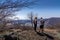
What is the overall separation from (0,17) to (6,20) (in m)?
0.30

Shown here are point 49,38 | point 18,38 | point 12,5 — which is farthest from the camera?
point 49,38

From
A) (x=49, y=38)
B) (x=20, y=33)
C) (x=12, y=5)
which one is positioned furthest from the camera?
(x=49, y=38)

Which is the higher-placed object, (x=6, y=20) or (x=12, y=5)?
(x=12, y=5)

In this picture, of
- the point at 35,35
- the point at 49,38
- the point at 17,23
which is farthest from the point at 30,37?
the point at 17,23

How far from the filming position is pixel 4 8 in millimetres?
8992

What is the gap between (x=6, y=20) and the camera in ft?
29.8

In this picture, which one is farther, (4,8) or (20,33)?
(20,33)

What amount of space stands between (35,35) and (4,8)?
672 centimetres

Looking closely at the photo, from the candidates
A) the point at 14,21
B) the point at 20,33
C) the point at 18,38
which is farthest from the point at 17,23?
the point at 20,33

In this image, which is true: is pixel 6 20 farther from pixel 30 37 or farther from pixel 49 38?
pixel 49 38

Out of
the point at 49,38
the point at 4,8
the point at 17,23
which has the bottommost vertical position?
the point at 49,38

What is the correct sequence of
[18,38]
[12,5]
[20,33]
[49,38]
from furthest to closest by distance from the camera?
[49,38]
[20,33]
[18,38]
[12,5]

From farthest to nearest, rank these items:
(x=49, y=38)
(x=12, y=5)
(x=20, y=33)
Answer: (x=49, y=38) < (x=20, y=33) < (x=12, y=5)

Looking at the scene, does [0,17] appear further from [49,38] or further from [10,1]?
[49,38]
